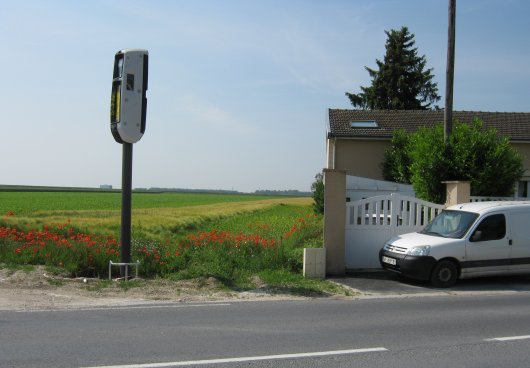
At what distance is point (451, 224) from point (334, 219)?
257 centimetres

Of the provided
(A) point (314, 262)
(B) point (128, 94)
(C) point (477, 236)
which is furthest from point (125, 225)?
(C) point (477, 236)

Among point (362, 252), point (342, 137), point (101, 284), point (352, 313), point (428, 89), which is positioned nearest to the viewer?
point (352, 313)

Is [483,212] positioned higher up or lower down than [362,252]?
higher up

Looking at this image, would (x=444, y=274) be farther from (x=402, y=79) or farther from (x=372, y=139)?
(x=402, y=79)

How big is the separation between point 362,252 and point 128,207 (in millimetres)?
5456

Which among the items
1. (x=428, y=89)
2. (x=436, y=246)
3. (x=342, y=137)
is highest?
(x=428, y=89)

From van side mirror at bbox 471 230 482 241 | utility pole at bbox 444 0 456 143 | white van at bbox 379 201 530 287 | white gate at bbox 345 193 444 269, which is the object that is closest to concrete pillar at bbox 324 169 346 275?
white gate at bbox 345 193 444 269

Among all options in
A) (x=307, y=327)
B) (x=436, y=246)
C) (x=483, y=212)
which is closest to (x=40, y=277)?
(x=307, y=327)

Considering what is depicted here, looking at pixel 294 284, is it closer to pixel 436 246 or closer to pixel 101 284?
pixel 436 246

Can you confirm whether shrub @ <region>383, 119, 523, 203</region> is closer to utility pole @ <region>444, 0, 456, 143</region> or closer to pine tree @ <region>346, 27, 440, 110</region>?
utility pole @ <region>444, 0, 456, 143</region>

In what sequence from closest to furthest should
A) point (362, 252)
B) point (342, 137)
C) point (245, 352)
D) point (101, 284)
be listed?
point (245, 352) < point (101, 284) < point (362, 252) < point (342, 137)

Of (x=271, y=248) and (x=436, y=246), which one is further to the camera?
(x=271, y=248)

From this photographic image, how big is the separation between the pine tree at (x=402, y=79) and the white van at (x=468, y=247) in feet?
113

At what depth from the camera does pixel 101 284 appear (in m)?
10.3
